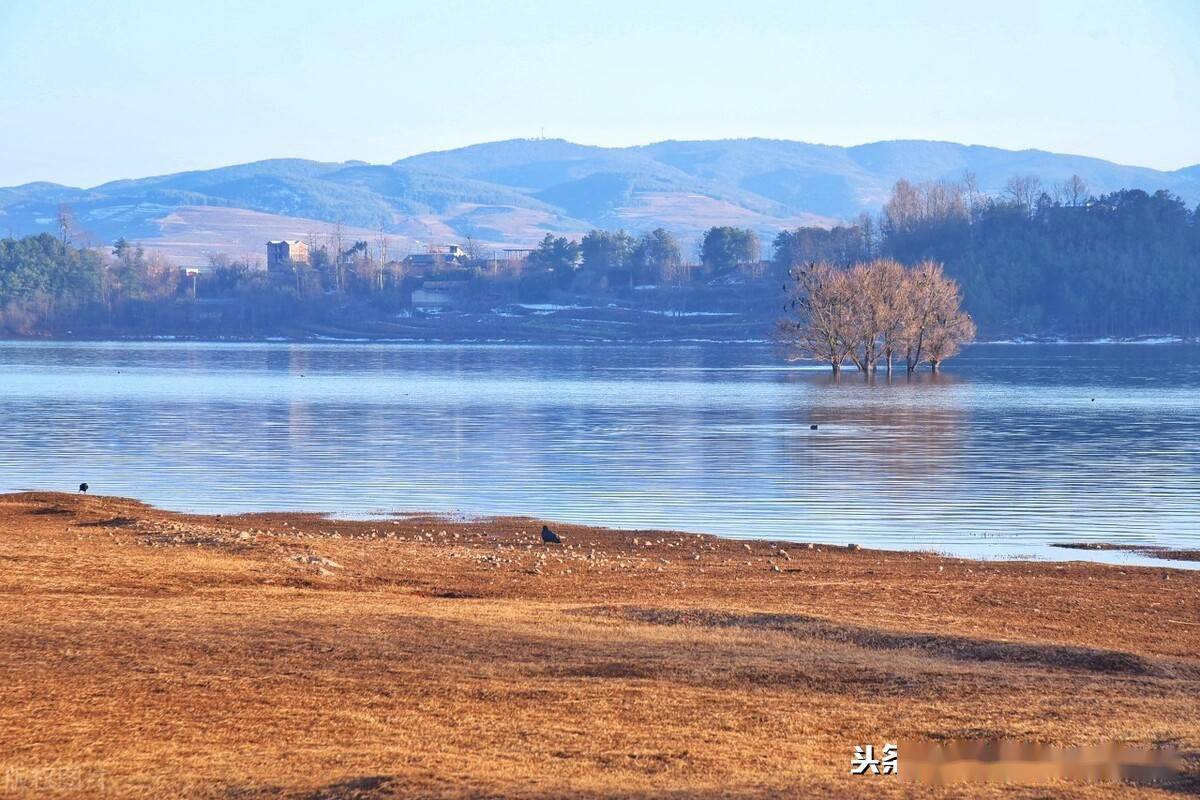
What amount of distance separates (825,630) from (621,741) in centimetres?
589

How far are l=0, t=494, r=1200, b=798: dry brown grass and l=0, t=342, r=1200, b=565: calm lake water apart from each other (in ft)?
31.9

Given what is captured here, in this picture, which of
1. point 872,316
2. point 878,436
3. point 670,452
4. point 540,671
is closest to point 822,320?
point 872,316

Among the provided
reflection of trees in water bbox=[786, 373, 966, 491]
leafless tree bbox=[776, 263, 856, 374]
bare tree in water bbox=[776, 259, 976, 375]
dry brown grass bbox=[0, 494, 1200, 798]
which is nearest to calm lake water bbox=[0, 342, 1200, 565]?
reflection of trees in water bbox=[786, 373, 966, 491]

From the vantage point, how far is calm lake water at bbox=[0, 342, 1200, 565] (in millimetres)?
35469

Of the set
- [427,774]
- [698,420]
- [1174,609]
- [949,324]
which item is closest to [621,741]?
[427,774]

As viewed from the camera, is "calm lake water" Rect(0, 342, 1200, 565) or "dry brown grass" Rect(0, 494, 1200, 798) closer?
"dry brown grass" Rect(0, 494, 1200, 798)

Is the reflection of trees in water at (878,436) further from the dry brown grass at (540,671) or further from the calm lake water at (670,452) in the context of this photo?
the dry brown grass at (540,671)

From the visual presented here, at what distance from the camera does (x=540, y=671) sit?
14.8 meters

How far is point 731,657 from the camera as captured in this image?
15.7m

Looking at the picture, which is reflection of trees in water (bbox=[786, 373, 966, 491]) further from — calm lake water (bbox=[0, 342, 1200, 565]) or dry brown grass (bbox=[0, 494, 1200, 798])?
dry brown grass (bbox=[0, 494, 1200, 798])

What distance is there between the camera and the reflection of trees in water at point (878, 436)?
44.1m

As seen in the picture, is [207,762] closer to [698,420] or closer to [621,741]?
[621,741]

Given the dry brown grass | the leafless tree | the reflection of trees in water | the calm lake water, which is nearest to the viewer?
the dry brown grass

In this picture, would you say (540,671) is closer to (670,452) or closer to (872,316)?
(670,452)
